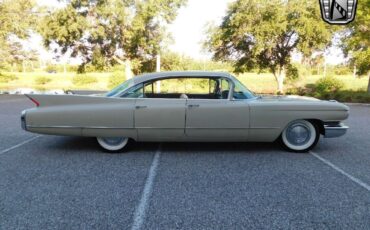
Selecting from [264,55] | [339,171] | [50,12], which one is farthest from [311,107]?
[50,12]

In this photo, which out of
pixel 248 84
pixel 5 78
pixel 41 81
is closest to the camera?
pixel 248 84

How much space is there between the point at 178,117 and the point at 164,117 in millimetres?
228

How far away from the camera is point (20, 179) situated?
3734 mm

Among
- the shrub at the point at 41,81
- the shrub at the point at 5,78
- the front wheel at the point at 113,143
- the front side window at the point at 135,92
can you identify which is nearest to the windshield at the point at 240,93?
the front side window at the point at 135,92

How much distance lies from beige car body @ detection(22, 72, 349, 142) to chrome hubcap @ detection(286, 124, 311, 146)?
0.21 metres

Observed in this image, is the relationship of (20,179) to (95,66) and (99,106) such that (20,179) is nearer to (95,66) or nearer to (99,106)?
(99,106)

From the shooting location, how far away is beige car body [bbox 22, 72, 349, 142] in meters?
4.72

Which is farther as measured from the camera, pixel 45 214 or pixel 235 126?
pixel 235 126

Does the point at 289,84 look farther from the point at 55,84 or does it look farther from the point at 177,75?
the point at 55,84

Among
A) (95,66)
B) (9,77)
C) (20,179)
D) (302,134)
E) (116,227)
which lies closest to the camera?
(116,227)

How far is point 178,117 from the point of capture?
15.7 ft

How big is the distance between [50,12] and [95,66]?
14.7 ft

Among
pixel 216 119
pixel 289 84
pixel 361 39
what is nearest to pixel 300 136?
pixel 216 119

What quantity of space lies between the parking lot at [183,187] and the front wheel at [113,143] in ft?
0.47
